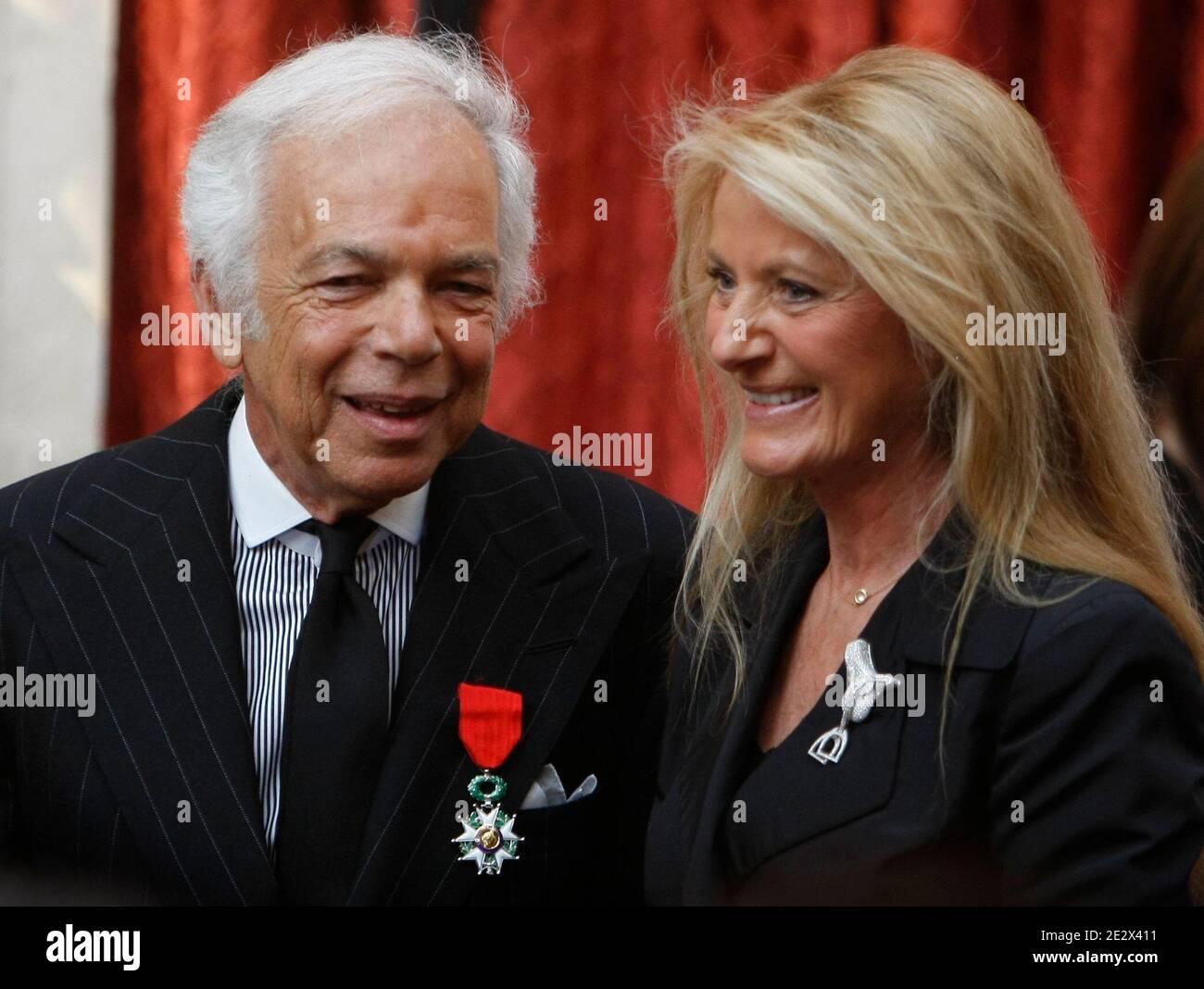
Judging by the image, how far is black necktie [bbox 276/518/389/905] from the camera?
1.74 meters

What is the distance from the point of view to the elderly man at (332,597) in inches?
68.6

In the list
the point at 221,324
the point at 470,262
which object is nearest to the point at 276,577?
the point at 221,324

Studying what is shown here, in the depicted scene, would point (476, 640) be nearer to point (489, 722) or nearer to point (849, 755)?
point (489, 722)

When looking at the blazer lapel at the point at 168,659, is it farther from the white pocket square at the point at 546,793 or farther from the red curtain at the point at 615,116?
the red curtain at the point at 615,116

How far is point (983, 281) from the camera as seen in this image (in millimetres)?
1573

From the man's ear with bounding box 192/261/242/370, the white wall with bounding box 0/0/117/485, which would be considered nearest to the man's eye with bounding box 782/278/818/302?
the man's ear with bounding box 192/261/242/370

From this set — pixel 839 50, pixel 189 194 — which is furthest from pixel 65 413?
pixel 839 50

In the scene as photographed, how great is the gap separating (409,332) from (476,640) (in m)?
0.38

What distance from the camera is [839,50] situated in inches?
106

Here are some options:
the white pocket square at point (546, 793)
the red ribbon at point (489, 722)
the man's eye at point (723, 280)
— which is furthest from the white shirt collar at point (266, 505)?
the man's eye at point (723, 280)

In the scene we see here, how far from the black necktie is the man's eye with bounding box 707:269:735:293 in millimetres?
565

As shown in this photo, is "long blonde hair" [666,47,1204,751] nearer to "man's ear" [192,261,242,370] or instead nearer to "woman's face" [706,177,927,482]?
"woman's face" [706,177,927,482]

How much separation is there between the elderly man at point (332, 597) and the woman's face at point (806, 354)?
13.2 inches

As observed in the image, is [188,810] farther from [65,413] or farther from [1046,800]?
[65,413]
